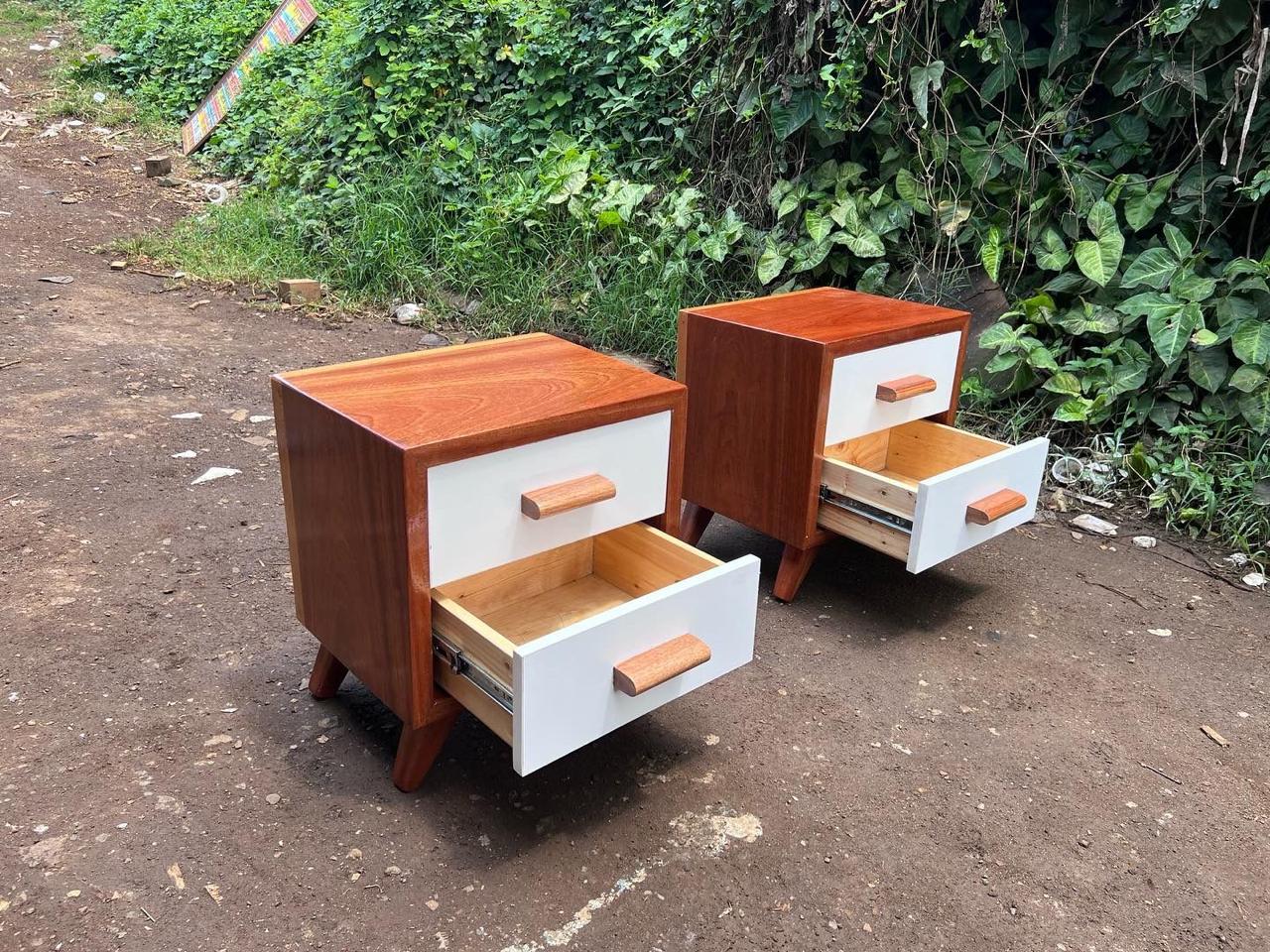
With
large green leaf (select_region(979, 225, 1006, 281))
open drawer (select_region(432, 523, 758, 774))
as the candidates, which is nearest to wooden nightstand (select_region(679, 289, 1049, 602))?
open drawer (select_region(432, 523, 758, 774))

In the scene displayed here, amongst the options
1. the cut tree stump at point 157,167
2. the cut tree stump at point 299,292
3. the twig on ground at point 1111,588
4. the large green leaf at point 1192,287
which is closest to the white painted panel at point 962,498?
the twig on ground at point 1111,588

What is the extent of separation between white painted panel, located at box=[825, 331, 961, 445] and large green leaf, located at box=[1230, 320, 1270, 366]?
1.03m

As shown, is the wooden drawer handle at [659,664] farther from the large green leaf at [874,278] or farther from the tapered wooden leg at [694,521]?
the large green leaf at [874,278]

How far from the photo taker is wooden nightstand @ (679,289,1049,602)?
210 cm

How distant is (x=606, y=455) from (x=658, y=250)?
2706 mm

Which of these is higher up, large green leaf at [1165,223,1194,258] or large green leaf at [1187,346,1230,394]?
large green leaf at [1165,223,1194,258]

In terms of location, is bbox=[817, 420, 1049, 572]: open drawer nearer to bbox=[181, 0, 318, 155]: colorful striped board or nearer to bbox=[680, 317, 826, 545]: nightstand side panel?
bbox=[680, 317, 826, 545]: nightstand side panel

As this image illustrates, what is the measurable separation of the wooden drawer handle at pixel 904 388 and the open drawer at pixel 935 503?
18 centimetres

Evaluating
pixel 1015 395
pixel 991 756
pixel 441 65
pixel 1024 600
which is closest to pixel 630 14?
pixel 441 65

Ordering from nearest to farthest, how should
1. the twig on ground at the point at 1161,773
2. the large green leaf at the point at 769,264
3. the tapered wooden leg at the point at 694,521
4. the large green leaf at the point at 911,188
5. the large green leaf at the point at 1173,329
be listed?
the twig on ground at the point at 1161,773
the tapered wooden leg at the point at 694,521
the large green leaf at the point at 1173,329
the large green leaf at the point at 911,188
the large green leaf at the point at 769,264

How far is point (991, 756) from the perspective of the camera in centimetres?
183

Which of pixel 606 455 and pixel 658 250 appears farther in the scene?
pixel 658 250

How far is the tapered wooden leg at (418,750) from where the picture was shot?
159cm

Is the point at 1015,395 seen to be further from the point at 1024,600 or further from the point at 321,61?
the point at 321,61
